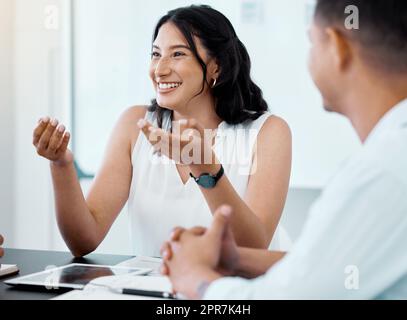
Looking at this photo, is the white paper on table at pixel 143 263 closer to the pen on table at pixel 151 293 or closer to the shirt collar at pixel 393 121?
the pen on table at pixel 151 293

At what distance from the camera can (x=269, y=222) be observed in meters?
1.53

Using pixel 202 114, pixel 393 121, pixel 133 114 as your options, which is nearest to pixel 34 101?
pixel 133 114

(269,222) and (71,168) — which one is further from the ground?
(71,168)

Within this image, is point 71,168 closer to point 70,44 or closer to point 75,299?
point 75,299

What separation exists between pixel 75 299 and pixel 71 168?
61cm

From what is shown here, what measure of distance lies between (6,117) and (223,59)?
5.38 ft

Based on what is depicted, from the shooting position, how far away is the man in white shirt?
27.2 inches

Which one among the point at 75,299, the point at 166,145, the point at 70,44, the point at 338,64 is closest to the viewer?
the point at 338,64

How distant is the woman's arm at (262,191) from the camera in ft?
4.55

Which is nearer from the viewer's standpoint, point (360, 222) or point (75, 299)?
point (360, 222)

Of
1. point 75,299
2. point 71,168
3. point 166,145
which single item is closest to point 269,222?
point 166,145

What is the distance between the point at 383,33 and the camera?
0.83 metres

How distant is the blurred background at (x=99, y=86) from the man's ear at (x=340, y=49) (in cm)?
158

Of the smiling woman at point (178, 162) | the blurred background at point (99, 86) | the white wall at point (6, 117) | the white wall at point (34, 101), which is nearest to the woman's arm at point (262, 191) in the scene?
the smiling woman at point (178, 162)
